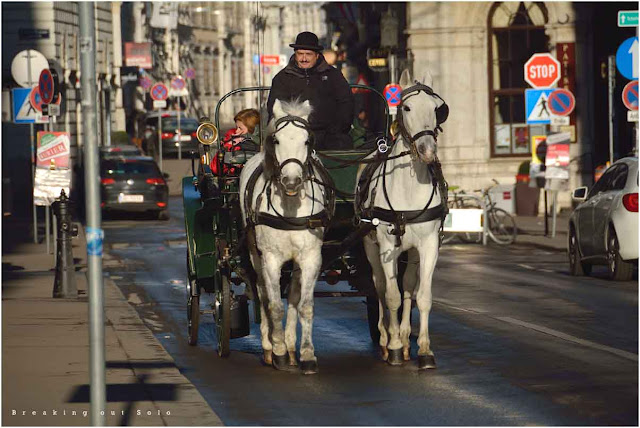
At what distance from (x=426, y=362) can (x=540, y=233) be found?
62.5 ft

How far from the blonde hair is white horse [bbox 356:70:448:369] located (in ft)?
7.82

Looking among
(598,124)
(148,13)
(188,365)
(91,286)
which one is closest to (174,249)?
(598,124)

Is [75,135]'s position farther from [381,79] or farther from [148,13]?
[148,13]

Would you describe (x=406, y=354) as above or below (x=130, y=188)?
below

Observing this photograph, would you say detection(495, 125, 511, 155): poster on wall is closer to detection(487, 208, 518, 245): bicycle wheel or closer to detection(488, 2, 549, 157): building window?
detection(488, 2, 549, 157): building window

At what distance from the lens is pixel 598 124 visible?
35.9 metres

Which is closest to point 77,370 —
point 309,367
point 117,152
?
point 309,367

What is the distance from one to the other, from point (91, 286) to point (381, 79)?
138 ft

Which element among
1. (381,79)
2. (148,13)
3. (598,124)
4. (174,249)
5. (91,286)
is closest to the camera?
(91,286)

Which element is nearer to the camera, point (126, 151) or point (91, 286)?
point (91, 286)

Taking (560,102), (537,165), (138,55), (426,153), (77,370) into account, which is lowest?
(77,370)

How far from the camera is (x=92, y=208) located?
701 centimetres

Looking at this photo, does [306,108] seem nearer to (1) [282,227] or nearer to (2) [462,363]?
(1) [282,227]

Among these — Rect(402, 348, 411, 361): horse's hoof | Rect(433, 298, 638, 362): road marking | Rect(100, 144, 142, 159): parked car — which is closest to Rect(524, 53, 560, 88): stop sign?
Rect(433, 298, 638, 362): road marking
